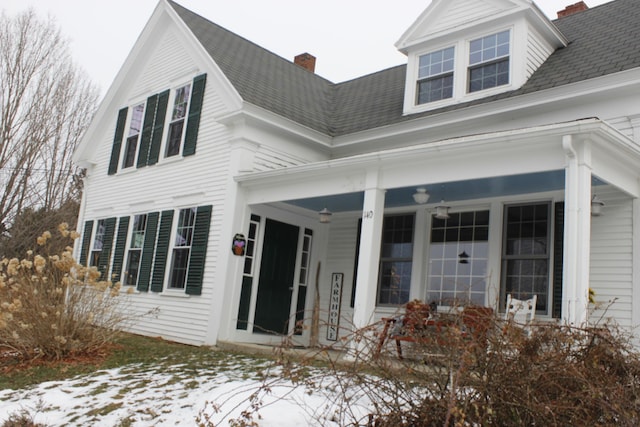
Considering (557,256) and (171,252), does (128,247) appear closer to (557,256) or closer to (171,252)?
(171,252)

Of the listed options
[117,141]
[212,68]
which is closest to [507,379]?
[212,68]

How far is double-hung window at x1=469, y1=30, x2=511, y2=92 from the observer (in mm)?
10289

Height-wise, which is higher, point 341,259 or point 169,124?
point 169,124

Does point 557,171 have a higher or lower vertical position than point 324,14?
lower

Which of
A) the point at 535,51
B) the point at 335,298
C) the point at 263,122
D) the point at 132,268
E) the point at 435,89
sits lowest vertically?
the point at 335,298

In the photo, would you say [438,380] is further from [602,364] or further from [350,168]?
[350,168]

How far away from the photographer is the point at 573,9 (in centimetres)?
1315

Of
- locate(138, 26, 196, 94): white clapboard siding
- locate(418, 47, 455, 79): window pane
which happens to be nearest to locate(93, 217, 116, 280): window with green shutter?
locate(138, 26, 196, 94): white clapboard siding

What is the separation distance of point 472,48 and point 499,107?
1.69 m

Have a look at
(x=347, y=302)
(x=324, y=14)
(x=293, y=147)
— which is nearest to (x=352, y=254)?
(x=347, y=302)

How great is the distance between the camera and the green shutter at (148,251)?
12.6 m

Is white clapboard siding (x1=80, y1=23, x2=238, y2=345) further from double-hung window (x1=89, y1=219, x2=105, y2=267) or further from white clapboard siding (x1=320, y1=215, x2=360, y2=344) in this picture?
white clapboard siding (x1=320, y1=215, x2=360, y2=344)

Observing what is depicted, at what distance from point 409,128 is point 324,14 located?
132 metres

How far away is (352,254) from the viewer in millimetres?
11562
